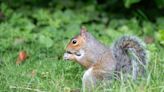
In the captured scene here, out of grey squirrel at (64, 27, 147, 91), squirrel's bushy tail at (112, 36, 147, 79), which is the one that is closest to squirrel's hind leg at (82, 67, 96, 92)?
grey squirrel at (64, 27, 147, 91)

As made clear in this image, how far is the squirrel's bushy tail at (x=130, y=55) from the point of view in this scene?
14.9 feet

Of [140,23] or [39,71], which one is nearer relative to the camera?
[39,71]

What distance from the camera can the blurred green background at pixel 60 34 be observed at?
4.56 m

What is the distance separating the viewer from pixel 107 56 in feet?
14.9

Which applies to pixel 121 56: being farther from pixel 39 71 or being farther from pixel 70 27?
pixel 70 27

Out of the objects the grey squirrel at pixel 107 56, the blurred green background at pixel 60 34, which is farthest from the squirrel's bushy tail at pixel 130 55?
the blurred green background at pixel 60 34

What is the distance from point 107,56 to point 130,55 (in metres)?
0.19

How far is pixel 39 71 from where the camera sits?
4953 mm

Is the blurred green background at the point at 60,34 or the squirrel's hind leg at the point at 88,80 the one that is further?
the blurred green background at the point at 60,34

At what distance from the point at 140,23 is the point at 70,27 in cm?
89

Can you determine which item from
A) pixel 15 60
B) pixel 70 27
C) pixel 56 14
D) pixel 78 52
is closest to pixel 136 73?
pixel 78 52

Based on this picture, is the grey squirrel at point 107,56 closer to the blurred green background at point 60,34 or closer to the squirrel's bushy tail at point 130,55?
the squirrel's bushy tail at point 130,55

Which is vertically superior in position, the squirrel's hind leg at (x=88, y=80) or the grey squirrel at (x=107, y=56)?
the grey squirrel at (x=107, y=56)

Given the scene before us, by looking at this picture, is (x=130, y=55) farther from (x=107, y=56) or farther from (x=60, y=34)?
(x=60, y=34)
